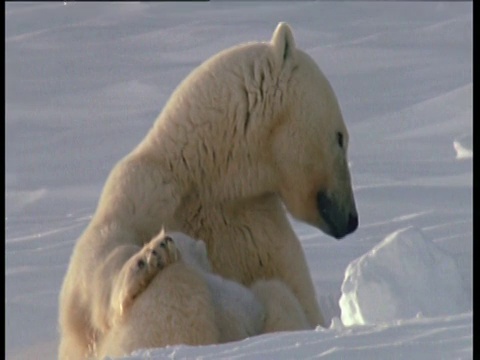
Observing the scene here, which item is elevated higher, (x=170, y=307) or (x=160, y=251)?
(x=160, y=251)

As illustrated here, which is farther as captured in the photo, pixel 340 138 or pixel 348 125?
pixel 348 125

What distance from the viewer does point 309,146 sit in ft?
16.1

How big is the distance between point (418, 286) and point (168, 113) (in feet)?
6.19

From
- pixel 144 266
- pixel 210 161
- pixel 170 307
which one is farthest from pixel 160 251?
pixel 210 161

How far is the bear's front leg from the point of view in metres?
4.26

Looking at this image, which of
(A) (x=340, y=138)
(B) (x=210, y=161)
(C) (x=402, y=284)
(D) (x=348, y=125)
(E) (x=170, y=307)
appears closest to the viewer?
(E) (x=170, y=307)

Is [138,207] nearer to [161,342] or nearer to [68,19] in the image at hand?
[161,342]

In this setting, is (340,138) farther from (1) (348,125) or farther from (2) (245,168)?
(1) (348,125)

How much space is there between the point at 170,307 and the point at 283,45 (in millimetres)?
1222

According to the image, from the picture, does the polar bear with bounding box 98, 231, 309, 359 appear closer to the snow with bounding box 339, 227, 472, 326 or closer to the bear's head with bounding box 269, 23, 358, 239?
the bear's head with bounding box 269, 23, 358, 239

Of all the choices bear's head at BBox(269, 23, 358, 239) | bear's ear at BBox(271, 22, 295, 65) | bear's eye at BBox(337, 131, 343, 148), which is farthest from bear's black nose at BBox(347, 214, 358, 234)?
bear's ear at BBox(271, 22, 295, 65)

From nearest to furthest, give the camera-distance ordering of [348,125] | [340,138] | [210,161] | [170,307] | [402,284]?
1. [170,307]
2. [210,161]
3. [340,138]
4. [402,284]
5. [348,125]

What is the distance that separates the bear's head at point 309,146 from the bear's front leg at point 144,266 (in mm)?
779

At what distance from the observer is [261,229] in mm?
4953
